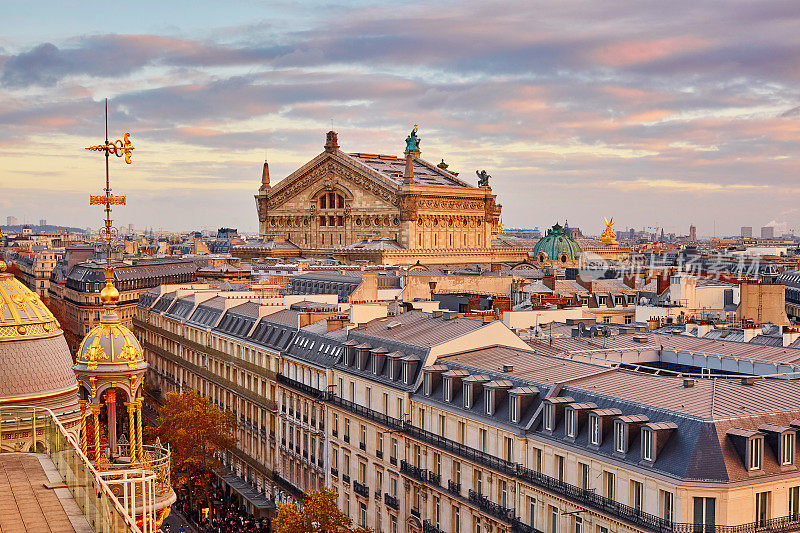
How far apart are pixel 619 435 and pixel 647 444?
1.38m

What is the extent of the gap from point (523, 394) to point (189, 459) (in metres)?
31.8

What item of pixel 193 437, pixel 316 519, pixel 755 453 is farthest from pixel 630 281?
pixel 755 453

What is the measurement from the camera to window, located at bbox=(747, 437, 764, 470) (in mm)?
33438

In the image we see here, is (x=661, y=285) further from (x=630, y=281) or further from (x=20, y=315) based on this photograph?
(x=20, y=315)

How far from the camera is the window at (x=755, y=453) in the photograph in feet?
110

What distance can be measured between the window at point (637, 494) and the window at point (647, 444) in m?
0.87

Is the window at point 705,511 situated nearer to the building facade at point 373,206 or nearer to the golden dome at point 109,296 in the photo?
the golden dome at point 109,296

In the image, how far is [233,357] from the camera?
254 feet

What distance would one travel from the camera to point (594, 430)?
122 feet

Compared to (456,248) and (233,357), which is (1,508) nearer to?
(233,357)

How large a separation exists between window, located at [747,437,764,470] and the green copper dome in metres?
119

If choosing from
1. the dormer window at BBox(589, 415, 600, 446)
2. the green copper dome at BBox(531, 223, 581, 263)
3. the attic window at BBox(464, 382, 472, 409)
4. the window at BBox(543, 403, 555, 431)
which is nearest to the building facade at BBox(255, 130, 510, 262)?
the green copper dome at BBox(531, 223, 581, 263)

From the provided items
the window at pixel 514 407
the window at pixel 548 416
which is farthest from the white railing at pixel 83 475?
the window at pixel 514 407

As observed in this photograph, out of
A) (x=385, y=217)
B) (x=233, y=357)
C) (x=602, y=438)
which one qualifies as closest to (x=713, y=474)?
(x=602, y=438)
